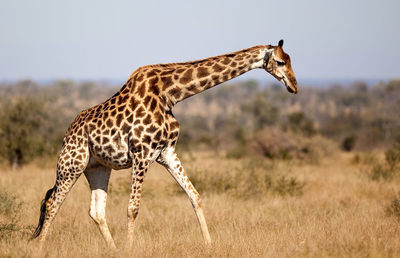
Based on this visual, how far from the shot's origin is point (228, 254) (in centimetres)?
612

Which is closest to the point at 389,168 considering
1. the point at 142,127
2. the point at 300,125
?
the point at 142,127

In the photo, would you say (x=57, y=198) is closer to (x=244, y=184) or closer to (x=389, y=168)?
(x=244, y=184)

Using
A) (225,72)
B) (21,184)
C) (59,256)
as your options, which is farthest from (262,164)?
(59,256)

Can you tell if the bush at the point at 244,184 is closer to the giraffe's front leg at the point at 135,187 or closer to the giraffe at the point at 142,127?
the giraffe at the point at 142,127

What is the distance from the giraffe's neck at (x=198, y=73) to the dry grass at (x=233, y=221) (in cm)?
189

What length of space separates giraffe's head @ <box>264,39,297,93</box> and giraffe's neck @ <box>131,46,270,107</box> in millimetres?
102

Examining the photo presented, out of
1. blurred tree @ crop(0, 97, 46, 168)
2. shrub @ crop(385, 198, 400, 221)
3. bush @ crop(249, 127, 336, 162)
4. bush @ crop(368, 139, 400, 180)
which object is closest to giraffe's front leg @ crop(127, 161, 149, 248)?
shrub @ crop(385, 198, 400, 221)

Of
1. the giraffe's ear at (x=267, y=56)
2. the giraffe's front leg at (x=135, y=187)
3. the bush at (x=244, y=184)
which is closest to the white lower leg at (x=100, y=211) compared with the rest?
the giraffe's front leg at (x=135, y=187)

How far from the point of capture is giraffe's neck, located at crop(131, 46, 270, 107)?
696 centimetres

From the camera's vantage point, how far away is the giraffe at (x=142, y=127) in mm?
6645

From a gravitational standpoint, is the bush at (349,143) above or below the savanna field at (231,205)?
below

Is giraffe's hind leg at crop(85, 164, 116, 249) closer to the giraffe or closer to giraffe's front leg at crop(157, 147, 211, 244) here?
the giraffe

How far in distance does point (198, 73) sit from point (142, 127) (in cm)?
107

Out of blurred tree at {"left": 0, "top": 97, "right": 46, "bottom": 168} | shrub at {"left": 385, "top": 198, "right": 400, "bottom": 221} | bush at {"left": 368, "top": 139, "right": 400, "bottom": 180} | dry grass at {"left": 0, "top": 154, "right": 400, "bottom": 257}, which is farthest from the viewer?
blurred tree at {"left": 0, "top": 97, "right": 46, "bottom": 168}
